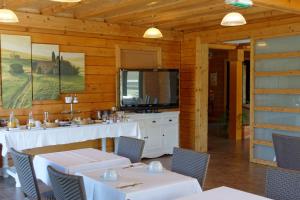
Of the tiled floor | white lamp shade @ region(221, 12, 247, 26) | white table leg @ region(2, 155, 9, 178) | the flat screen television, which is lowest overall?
the tiled floor

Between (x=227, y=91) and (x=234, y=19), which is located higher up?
(x=234, y=19)

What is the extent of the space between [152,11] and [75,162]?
10.0 feet

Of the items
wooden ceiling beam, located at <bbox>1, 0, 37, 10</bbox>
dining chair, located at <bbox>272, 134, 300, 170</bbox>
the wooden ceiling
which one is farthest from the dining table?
wooden ceiling beam, located at <bbox>1, 0, 37, 10</bbox>

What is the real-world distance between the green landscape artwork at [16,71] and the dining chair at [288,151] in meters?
3.58

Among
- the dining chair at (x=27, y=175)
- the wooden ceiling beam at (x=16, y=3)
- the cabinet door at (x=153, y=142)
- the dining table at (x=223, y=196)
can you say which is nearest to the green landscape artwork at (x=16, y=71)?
the wooden ceiling beam at (x=16, y=3)

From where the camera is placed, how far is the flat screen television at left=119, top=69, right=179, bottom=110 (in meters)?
6.50

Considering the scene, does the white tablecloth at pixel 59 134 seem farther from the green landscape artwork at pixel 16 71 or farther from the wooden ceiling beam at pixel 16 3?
the wooden ceiling beam at pixel 16 3

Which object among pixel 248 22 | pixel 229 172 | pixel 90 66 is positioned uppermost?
pixel 248 22

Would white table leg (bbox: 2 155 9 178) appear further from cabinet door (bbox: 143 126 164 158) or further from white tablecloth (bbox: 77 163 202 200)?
white tablecloth (bbox: 77 163 202 200)

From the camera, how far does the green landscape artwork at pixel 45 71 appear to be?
5668 millimetres

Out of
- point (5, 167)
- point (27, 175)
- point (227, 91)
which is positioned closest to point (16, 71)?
point (5, 167)

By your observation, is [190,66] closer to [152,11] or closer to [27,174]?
[152,11]

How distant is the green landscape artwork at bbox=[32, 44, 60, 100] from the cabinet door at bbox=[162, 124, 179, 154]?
210 centimetres

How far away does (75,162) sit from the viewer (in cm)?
328
